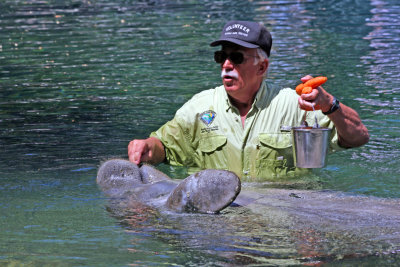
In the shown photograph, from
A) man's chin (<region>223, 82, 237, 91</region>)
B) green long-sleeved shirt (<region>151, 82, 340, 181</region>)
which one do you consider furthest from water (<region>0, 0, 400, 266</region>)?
man's chin (<region>223, 82, 237, 91</region>)

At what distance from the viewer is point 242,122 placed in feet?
20.3

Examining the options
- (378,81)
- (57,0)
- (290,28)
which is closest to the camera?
(378,81)

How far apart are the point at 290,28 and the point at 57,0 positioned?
12616mm

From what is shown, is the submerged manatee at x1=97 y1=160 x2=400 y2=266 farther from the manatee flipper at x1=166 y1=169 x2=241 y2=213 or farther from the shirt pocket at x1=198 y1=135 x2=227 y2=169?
the shirt pocket at x1=198 y1=135 x2=227 y2=169

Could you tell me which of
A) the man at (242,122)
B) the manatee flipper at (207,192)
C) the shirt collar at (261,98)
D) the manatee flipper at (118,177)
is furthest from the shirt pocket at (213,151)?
the manatee flipper at (207,192)

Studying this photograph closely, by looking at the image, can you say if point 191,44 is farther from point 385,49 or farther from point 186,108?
point 186,108

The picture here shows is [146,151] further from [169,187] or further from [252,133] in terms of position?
[252,133]

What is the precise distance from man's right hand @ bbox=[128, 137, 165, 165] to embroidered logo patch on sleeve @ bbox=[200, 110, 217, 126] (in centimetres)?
48

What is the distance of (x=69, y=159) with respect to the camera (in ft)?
25.1

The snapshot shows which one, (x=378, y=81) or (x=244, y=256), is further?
(x=378, y=81)

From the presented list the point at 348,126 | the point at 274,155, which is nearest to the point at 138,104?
the point at 274,155

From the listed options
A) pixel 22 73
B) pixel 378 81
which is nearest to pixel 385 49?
pixel 378 81

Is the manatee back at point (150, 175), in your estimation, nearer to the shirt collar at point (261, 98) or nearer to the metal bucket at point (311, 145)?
the shirt collar at point (261, 98)

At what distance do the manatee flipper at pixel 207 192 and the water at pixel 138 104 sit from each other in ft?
0.30
